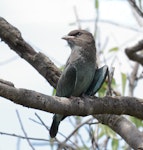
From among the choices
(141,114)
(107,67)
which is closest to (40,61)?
(107,67)

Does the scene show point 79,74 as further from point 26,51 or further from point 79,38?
point 79,38

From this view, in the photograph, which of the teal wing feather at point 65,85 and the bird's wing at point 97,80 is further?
the bird's wing at point 97,80

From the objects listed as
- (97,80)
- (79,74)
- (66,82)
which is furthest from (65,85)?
(97,80)

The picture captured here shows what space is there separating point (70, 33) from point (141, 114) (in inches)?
68.9

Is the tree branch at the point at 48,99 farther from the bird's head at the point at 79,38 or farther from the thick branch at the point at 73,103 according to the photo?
the bird's head at the point at 79,38

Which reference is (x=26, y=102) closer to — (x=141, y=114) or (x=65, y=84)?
(x=141, y=114)

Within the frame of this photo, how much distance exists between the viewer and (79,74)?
4.79 meters

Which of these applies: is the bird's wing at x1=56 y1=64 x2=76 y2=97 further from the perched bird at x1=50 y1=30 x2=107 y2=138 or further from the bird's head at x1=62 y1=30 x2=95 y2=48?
the bird's head at x1=62 y1=30 x2=95 y2=48

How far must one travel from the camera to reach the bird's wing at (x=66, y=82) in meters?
4.54

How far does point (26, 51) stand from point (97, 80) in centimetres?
69

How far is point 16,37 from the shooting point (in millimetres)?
4613

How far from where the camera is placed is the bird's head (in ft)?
17.3

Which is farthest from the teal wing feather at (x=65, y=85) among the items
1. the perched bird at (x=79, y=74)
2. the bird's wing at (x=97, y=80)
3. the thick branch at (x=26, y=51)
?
the bird's wing at (x=97, y=80)

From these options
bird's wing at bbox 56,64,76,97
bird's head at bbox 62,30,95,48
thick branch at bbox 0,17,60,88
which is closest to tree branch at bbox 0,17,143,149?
thick branch at bbox 0,17,60,88
